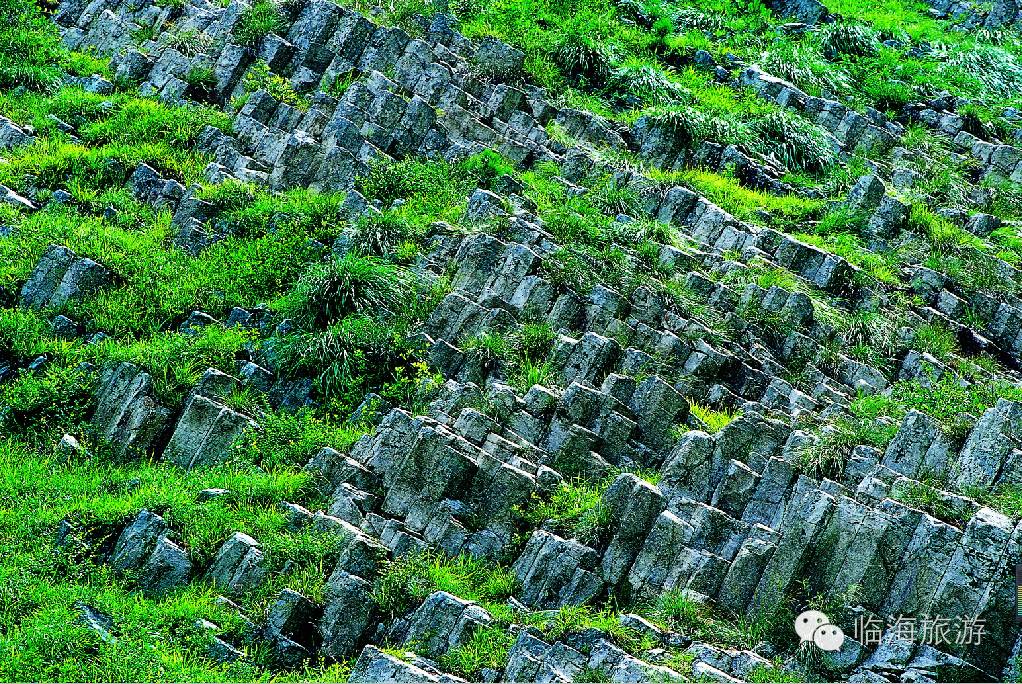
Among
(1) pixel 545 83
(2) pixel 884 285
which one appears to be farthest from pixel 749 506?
(1) pixel 545 83

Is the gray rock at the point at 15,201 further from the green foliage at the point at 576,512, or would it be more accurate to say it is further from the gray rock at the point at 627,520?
the gray rock at the point at 627,520

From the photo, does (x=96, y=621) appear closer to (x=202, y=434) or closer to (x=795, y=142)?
(x=202, y=434)

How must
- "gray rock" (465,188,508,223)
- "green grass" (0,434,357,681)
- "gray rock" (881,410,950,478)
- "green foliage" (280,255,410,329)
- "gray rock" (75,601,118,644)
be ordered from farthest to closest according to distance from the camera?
"gray rock" (465,188,508,223) → "green foliage" (280,255,410,329) → "gray rock" (881,410,950,478) → "gray rock" (75,601,118,644) → "green grass" (0,434,357,681)

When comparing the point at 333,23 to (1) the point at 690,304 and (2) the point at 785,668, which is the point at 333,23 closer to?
(1) the point at 690,304

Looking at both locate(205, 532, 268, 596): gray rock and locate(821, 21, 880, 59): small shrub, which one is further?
locate(821, 21, 880, 59): small shrub

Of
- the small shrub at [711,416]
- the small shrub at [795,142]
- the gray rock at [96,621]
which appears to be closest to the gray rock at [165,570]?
the gray rock at [96,621]

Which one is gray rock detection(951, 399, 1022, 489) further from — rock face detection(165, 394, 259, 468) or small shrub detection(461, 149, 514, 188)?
small shrub detection(461, 149, 514, 188)

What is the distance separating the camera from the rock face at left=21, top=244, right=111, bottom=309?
19094 mm

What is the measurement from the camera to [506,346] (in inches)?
715

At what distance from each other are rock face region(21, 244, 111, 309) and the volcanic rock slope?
0.08 meters

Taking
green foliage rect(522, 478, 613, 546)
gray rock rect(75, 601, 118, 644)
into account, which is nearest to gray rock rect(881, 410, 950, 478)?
green foliage rect(522, 478, 613, 546)

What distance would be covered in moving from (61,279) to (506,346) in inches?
227

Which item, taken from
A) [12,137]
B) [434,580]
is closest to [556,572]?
[434,580]

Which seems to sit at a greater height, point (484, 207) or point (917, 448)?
point (484, 207)
